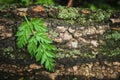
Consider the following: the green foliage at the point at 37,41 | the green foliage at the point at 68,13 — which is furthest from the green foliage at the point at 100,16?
the green foliage at the point at 37,41

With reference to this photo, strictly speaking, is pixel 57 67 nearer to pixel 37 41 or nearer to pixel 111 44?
pixel 37 41

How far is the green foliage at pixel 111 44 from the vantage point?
2.71 metres

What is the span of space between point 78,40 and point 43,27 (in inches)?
17.9

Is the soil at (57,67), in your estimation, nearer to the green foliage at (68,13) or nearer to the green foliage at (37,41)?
the green foliage at (37,41)

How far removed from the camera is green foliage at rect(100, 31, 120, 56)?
8.87ft

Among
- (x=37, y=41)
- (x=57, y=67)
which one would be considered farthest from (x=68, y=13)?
(x=57, y=67)

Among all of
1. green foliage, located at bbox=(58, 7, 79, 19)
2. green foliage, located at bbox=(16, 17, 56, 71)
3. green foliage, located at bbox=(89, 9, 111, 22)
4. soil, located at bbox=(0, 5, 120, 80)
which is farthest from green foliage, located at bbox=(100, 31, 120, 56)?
green foliage, located at bbox=(16, 17, 56, 71)

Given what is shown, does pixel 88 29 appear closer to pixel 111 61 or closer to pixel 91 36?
pixel 91 36

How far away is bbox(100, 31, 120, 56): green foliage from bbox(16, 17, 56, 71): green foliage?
0.63 metres

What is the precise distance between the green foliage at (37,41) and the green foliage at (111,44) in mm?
634

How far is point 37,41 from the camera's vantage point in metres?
2.61

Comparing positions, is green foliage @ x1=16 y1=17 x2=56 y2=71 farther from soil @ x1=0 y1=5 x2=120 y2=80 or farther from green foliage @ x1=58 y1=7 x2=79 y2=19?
green foliage @ x1=58 y1=7 x2=79 y2=19

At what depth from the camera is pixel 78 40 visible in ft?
8.95

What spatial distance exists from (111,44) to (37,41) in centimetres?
91
